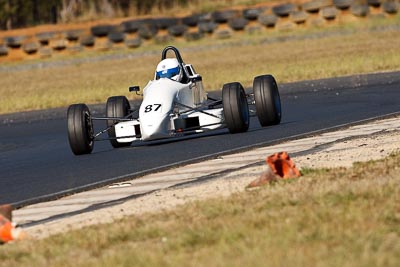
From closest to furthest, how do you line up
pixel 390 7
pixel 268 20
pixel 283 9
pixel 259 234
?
1. pixel 259 234
2. pixel 390 7
3. pixel 283 9
4. pixel 268 20

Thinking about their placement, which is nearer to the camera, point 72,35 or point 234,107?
point 234,107

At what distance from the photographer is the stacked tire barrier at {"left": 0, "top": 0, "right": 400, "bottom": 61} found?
36.9m

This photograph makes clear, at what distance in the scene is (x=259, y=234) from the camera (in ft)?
23.3

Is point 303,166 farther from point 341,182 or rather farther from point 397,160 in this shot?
point 341,182

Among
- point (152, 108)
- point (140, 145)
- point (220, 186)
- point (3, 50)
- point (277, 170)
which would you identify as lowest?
point (140, 145)

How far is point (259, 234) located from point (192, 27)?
3200 cm

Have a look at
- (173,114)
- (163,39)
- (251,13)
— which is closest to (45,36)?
(163,39)

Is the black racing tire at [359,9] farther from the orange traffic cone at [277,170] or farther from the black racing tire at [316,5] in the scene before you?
the orange traffic cone at [277,170]

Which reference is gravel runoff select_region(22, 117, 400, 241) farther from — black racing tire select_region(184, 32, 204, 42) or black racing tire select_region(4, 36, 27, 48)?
black racing tire select_region(4, 36, 27, 48)

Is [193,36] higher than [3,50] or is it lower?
lower

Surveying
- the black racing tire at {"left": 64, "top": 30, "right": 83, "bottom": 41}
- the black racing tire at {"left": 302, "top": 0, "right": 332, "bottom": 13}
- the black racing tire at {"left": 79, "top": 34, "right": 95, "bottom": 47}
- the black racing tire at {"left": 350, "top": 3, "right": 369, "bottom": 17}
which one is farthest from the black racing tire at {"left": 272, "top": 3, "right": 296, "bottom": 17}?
the black racing tire at {"left": 64, "top": 30, "right": 83, "bottom": 41}

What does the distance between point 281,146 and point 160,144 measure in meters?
A: 2.55

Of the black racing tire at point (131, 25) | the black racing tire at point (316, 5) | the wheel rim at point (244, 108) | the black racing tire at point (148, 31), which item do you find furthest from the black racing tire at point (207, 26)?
the wheel rim at point (244, 108)

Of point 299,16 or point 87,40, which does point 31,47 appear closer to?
point 87,40
